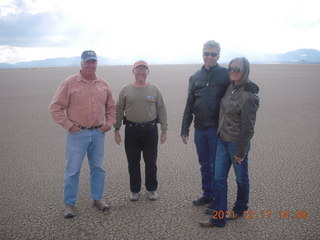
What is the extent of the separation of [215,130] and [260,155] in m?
2.50

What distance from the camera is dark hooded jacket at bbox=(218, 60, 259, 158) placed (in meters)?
2.82

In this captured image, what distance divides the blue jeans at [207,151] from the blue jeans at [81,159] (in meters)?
1.24

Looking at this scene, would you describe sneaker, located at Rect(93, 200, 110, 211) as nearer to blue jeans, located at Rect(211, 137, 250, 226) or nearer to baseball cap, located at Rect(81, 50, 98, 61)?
blue jeans, located at Rect(211, 137, 250, 226)

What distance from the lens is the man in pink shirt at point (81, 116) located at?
327 centimetres

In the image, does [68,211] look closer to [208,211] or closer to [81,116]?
[81,116]

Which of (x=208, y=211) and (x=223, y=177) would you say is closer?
(x=223, y=177)

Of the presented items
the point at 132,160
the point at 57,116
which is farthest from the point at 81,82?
the point at 132,160

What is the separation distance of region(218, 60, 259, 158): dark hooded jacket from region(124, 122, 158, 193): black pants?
1030 mm

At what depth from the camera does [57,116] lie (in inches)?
129

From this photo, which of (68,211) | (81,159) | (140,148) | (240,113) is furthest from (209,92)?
(68,211)

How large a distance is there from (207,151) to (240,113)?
804 millimetres

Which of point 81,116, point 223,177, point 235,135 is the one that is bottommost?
point 223,177

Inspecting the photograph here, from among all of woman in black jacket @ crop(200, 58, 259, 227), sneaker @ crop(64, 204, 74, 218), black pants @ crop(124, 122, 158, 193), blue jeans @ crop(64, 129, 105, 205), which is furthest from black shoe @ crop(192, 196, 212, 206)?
sneaker @ crop(64, 204, 74, 218)

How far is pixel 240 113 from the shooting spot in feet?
9.52
